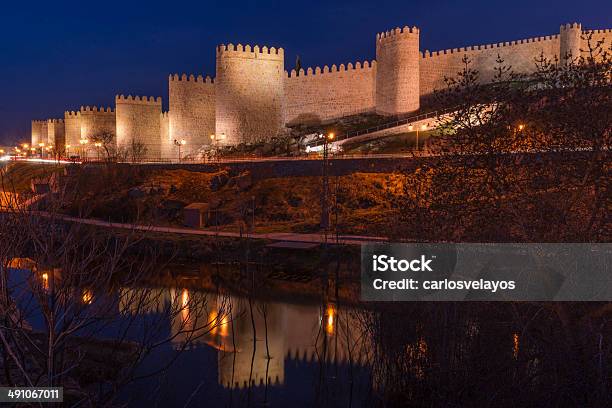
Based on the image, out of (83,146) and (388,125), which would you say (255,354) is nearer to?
(388,125)

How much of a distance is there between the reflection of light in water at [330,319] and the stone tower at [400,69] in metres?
22.8

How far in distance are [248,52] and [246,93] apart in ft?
8.50

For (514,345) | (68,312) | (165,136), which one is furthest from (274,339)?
(165,136)

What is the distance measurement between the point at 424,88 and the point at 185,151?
17.1m

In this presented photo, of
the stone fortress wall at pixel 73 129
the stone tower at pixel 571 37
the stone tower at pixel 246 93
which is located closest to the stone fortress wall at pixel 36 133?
the stone fortress wall at pixel 73 129

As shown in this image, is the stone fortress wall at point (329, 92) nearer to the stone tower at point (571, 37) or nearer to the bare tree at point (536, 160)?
the stone tower at point (571, 37)

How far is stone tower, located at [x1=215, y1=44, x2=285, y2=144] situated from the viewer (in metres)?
35.7

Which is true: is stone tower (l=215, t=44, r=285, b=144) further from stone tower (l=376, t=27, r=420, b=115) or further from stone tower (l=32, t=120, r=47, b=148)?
stone tower (l=32, t=120, r=47, b=148)

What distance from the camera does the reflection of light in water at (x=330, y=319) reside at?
12.9m

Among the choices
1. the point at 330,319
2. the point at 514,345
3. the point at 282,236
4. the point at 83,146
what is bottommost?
the point at 330,319

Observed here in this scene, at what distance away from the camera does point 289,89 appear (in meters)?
40.5

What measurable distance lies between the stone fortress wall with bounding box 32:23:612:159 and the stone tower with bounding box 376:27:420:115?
2.4 inches

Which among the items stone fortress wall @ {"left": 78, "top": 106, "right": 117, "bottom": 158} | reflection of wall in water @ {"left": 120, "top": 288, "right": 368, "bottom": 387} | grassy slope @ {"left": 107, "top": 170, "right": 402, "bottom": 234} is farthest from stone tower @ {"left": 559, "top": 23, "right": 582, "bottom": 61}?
stone fortress wall @ {"left": 78, "top": 106, "right": 117, "bottom": 158}

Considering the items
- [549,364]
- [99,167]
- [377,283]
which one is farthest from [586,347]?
[99,167]
